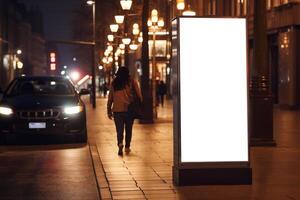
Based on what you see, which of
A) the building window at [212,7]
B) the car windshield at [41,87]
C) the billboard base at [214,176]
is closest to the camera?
the billboard base at [214,176]

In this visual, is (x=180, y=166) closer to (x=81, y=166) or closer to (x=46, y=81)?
(x=81, y=166)

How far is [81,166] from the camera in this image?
13.2 meters

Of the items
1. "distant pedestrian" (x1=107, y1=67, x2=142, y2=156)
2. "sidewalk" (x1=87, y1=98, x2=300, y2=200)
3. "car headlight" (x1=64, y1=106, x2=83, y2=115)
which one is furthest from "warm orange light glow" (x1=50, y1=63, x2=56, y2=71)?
"distant pedestrian" (x1=107, y1=67, x2=142, y2=156)

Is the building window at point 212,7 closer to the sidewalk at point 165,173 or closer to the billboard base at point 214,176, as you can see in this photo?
the sidewalk at point 165,173

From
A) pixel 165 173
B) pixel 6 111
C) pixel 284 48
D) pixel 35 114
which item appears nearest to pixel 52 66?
pixel 284 48

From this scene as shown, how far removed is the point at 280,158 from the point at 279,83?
83.3ft

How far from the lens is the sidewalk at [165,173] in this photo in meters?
9.27

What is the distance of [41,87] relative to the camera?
1923 cm

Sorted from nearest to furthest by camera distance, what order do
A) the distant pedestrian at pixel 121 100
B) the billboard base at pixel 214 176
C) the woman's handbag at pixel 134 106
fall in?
the billboard base at pixel 214 176, the distant pedestrian at pixel 121 100, the woman's handbag at pixel 134 106

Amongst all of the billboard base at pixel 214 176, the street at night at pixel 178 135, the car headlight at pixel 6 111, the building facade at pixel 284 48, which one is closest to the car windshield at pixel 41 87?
the street at night at pixel 178 135

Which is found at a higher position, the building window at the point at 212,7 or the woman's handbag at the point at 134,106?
the building window at the point at 212,7

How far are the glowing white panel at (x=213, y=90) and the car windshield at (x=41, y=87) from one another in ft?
30.4

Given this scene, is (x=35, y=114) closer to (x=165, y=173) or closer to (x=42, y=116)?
(x=42, y=116)

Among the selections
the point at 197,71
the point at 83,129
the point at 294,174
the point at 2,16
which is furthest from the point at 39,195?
the point at 2,16
